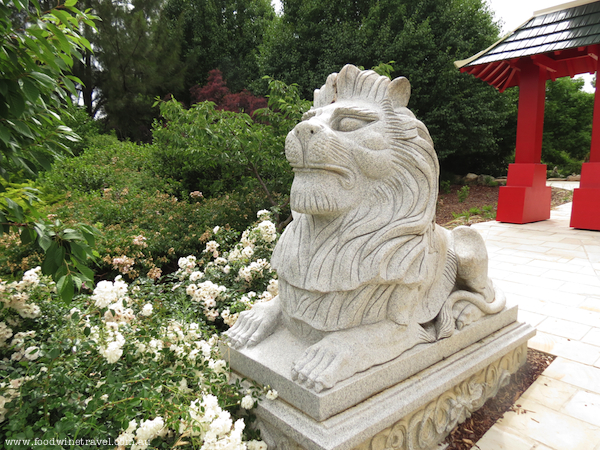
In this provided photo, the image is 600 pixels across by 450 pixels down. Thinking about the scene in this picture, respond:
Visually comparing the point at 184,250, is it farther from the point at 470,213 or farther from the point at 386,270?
the point at 470,213

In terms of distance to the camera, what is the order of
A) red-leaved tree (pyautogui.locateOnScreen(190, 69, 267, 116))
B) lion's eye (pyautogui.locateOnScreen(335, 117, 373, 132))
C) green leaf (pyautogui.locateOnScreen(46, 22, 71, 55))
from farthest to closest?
red-leaved tree (pyautogui.locateOnScreen(190, 69, 267, 116))
lion's eye (pyautogui.locateOnScreen(335, 117, 373, 132))
green leaf (pyautogui.locateOnScreen(46, 22, 71, 55))

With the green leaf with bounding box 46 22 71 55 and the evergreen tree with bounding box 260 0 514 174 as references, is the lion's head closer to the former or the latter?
the green leaf with bounding box 46 22 71 55

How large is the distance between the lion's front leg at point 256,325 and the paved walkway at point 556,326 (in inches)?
53.0

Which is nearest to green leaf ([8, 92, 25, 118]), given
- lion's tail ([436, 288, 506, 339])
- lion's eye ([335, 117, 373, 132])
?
lion's eye ([335, 117, 373, 132])

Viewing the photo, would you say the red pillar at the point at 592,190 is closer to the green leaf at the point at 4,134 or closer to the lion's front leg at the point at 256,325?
the lion's front leg at the point at 256,325

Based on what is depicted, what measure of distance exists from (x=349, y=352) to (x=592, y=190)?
25.1ft

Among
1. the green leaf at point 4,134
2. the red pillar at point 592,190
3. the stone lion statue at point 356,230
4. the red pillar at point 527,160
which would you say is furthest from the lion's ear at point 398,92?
the red pillar at point 527,160

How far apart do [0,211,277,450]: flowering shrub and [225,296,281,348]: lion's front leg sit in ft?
0.47

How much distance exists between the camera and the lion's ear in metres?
1.95

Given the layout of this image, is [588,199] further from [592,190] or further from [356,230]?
[356,230]

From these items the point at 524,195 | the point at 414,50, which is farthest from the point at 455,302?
the point at 414,50

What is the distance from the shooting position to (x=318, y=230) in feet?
6.31

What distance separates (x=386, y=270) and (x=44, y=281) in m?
2.19

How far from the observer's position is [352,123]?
6.18ft
